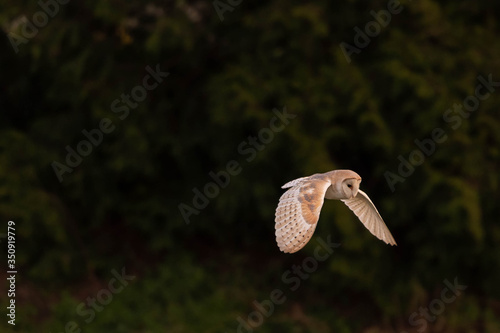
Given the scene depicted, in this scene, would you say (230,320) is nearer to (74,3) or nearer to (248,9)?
(248,9)

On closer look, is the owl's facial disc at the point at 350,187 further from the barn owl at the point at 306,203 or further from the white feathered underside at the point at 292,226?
the white feathered underside at the point at 292,226

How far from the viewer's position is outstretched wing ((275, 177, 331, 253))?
2.84 meters

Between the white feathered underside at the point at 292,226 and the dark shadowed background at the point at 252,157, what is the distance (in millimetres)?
3103

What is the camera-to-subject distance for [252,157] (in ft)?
21.3

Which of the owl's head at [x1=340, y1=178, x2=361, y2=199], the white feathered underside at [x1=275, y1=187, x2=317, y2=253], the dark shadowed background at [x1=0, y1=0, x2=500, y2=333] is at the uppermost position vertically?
the owl's head at [x1=340, y1=178, x2=361, y2=199]

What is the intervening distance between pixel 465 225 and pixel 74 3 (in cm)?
384

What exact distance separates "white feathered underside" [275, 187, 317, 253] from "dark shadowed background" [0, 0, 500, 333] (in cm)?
310

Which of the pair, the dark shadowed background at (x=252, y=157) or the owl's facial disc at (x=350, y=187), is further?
the dark shadowed background at (x=252, y=157)

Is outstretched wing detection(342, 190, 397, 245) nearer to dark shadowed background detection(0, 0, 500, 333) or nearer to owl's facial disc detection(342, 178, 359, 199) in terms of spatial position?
owl's facial disc detection(342, 178, 359, 199)

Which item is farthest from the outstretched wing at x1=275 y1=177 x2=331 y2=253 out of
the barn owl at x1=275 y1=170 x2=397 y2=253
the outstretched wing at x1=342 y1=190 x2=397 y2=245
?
the outstretched wing at x1=342 y1=190 x2=397 y2=245

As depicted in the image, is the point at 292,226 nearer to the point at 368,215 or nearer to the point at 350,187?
the point at 350,187

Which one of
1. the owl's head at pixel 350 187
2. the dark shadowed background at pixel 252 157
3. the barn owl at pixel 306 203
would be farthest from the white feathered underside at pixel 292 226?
the dark shadowed background at pixel 252 157

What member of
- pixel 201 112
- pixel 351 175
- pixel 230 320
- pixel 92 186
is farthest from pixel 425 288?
pixel 351 175

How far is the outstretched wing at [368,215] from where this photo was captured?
3564mm
